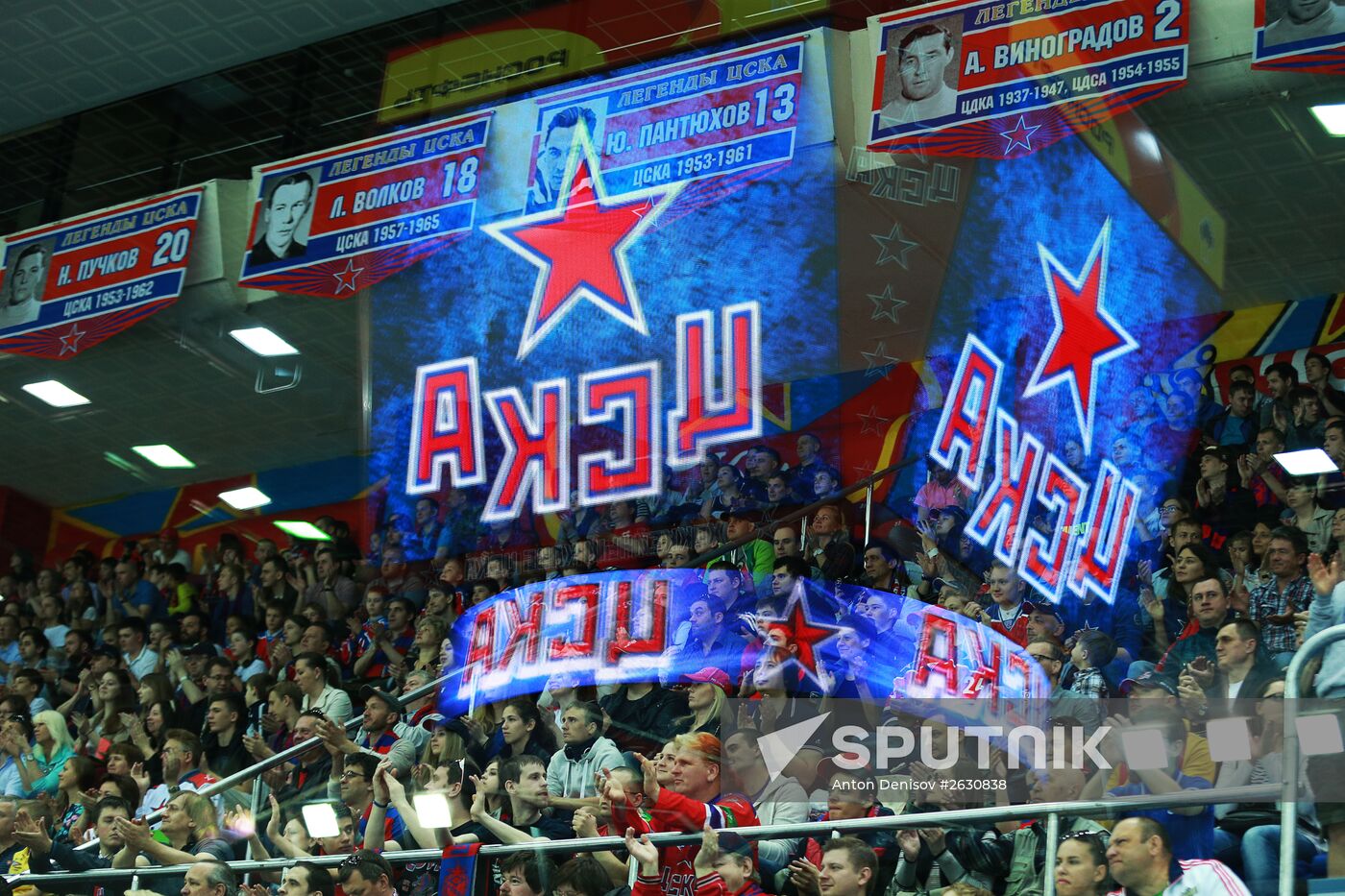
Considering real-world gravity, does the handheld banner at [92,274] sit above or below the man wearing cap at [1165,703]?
above

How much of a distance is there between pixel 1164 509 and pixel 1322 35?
2.20m

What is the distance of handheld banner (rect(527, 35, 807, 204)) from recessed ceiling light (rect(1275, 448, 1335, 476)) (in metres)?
2.81

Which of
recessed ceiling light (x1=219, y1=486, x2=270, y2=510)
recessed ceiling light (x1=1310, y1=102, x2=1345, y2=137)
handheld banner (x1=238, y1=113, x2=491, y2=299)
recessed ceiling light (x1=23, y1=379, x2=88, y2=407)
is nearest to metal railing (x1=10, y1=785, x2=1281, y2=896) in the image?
recessed ceiling light (x1=1310, y1=102, x2=1345, y2=137)

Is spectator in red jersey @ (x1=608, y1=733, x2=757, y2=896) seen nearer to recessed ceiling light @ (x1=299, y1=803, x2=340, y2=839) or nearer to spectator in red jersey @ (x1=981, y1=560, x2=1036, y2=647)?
spectator in red jersey @ (x1=981, y1=560, x2=1036, y2=647)

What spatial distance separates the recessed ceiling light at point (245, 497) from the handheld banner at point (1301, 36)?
29.4 ft

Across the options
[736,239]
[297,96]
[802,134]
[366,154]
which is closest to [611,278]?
[736,239]

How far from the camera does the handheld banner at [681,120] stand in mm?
8367

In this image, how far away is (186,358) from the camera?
38.3ft

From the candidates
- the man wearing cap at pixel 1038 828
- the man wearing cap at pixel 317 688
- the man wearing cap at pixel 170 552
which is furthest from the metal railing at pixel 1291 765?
the man wearing cap at pixel 170 552

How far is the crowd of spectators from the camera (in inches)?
211

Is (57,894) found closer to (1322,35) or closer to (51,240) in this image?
(51,240)

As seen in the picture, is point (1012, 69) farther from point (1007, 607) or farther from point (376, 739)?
point (376, 739)

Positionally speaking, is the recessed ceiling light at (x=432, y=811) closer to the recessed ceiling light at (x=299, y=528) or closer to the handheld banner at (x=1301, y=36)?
the handheld banner at (x=1301, y=36)

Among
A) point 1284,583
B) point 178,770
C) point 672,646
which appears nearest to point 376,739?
point 178,770
